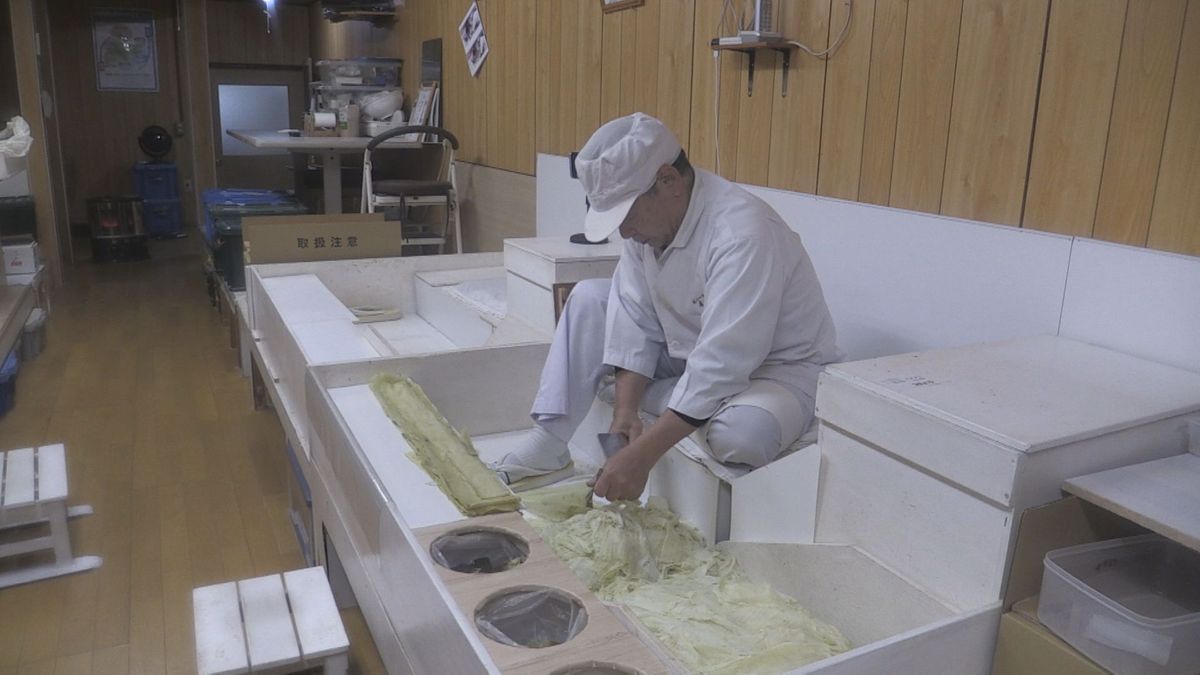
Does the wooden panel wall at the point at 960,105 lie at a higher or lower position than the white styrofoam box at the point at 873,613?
higher

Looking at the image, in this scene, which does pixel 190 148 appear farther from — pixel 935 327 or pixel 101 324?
pixel 935 327

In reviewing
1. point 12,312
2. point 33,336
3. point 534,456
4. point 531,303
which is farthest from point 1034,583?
point 33,336

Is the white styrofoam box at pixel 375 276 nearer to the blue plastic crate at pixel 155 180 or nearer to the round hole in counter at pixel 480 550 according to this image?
the round hole in counter at pixel 480 550

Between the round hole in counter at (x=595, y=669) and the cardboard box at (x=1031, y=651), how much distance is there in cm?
51

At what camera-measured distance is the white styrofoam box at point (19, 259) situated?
4402 mm

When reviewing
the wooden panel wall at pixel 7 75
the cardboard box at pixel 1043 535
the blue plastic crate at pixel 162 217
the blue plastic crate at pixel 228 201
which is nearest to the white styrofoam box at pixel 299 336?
the cardboard box at pixel 1043 535

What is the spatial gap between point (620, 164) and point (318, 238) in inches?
81.9

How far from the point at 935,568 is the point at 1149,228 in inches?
31.0

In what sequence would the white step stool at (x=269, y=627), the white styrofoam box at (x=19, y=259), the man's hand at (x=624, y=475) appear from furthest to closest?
the white styrofoam box at (x=19, y=259), the man's hand at (x=624, y=475), the white step stool at (x=269, y=627)

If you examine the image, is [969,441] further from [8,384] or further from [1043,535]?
[8,384]

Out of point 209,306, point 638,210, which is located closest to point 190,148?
point 209,306

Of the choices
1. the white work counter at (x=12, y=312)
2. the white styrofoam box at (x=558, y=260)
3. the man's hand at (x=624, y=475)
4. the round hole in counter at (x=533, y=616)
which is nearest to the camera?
the round hole in counter at (x=533, y=616)

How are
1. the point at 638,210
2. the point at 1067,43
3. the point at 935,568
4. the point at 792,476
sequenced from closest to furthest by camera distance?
the point at 935,568 < the point at 792,476 < the point at 1067,43 < the point at 638,210

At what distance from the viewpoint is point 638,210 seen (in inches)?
72.1
